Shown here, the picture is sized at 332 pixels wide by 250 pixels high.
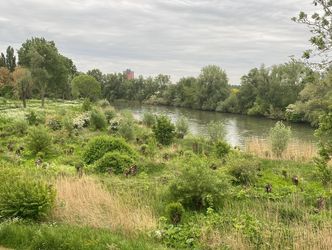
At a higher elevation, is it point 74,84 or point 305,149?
point 74,84

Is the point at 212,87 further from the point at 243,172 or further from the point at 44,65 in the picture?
the point at 243,172

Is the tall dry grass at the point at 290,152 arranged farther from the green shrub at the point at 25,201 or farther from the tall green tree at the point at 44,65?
the tall green tree at the point at 44,65

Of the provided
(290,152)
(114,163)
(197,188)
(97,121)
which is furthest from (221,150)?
(97,121)

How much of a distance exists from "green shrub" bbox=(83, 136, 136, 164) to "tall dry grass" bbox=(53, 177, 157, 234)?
5365mm

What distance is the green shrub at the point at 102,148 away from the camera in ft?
46.9

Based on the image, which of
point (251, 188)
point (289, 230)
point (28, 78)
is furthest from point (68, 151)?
point (28, 78)

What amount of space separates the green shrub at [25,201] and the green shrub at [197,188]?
2664 mm

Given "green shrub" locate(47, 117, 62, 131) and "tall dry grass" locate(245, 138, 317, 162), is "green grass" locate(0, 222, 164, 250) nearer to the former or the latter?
"tall dry grass" locate(245, 138, 317, 162)

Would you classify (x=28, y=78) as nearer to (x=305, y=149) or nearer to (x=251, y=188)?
(x=305, y=149)

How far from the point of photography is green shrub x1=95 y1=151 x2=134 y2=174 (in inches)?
509

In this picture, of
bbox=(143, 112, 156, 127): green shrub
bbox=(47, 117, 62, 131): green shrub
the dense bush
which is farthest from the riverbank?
bbox=(47, 117, 62, 131): green shrub

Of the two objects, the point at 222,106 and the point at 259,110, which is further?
the point at 222,106

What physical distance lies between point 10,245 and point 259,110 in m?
59.5

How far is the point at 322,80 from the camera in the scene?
9438 mm
